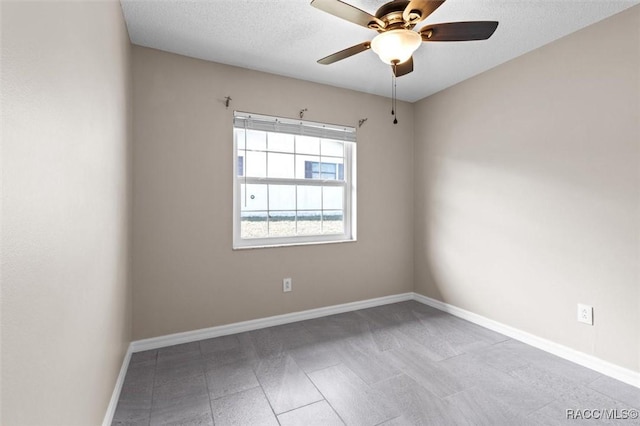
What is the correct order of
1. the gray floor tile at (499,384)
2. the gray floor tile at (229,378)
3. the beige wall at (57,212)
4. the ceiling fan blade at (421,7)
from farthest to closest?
the gray floor tile at (229,378) < the gray floor tile at (499,384) < the ceiling fan blade at (421,7) < the beige wall at (57,212)

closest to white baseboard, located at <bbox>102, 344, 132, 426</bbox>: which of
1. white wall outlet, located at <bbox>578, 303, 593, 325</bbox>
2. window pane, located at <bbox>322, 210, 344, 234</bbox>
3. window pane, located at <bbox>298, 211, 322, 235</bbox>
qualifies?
window pane, located at <bbox>298, 211, 322, 235</bbox>

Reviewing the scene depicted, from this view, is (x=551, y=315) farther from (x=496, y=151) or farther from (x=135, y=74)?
(x=135, y=74)

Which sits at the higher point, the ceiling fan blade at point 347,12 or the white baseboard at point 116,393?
A: the ceiling fan blade at point 347,12

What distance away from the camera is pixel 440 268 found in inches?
137

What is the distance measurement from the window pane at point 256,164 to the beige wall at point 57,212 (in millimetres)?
1353

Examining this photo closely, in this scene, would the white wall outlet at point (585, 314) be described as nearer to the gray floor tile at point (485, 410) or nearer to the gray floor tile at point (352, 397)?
the gray floor tile at point (485, 410)

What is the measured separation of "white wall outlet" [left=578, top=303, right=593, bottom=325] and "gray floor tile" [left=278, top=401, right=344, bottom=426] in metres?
1.99

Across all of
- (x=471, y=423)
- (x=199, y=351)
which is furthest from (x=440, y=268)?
(x=199, y=351)

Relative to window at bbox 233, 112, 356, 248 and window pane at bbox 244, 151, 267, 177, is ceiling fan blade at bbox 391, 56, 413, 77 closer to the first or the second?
window at bbox 233, 112, 356, 248

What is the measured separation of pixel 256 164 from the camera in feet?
9.92

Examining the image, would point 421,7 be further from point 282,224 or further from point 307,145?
point 282,224

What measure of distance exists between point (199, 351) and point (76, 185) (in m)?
1.85

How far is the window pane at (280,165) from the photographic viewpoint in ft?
10.2

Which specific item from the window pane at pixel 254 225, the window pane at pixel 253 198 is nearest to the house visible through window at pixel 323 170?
the window pane at pixel 253 198
